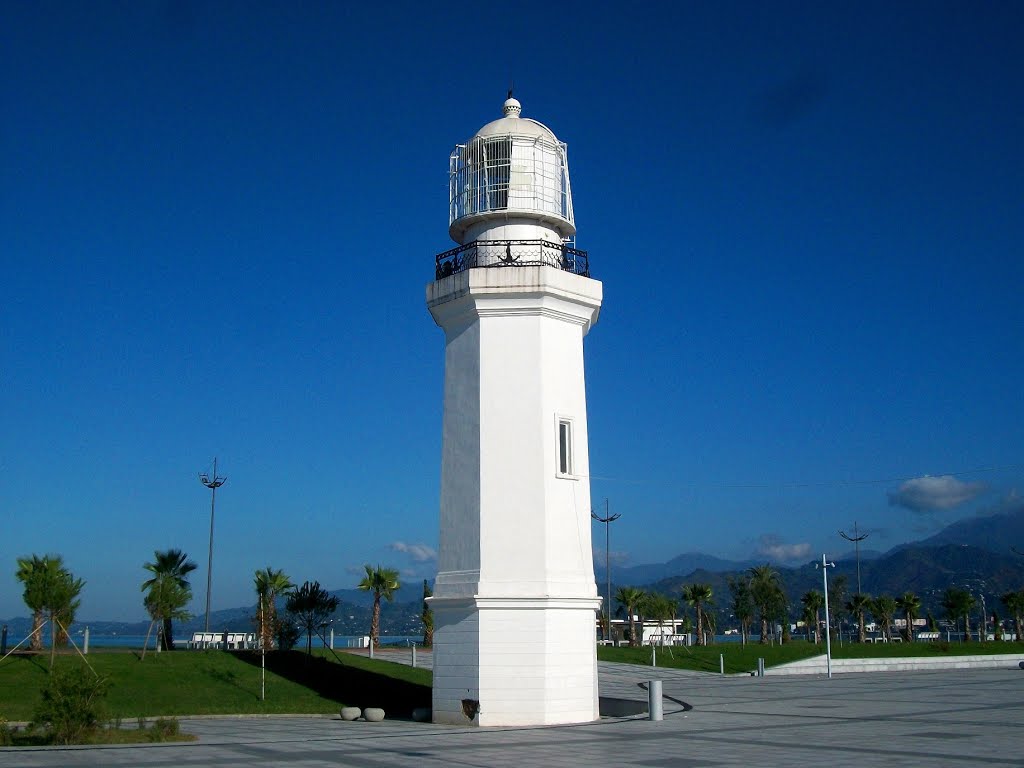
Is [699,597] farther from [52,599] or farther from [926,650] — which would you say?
[52,599]

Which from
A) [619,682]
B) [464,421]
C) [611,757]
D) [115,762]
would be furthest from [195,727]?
[619,682]

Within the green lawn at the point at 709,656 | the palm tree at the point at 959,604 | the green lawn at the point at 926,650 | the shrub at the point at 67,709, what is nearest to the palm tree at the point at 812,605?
the palm tree at the point at 959,604

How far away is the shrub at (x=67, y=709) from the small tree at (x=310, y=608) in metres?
16.8

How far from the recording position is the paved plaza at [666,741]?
51.8 feet

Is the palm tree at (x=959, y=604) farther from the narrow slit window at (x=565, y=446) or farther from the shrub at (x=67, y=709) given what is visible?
the shrub at (x=67, y=709)

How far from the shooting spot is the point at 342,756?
16734mm

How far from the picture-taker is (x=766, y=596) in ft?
235

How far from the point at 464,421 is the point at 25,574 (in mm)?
19207

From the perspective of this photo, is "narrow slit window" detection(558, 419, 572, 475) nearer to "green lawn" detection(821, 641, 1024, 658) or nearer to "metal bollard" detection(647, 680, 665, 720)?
"metal bollard" detection(647, 680, 665, 720)

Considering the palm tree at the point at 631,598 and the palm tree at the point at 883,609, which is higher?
the palm tree at the point at 631,598

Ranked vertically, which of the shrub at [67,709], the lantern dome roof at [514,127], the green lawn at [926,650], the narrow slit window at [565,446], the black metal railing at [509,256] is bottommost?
the green lawn at [926,650]

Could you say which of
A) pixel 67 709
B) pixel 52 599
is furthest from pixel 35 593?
pixel 67 709

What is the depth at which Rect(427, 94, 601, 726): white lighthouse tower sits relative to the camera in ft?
74.6

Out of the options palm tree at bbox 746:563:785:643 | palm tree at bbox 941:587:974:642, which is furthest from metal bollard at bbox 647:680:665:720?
palm tree at bbox 941:587:974:642
